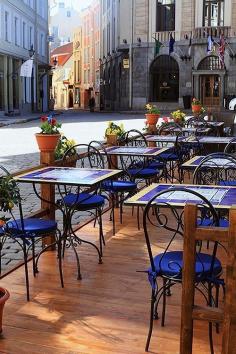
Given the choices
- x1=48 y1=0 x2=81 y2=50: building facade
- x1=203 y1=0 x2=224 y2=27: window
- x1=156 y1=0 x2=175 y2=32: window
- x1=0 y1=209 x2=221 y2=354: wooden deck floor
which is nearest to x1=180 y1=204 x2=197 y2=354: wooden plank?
x1=0 y1=209 x2=221 y2=354: wooden deck floor

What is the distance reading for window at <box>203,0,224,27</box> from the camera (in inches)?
1623

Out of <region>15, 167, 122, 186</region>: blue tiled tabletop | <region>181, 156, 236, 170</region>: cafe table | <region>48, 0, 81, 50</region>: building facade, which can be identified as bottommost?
<region>15, 167, 122, 186</region>: blue tiled tabletop

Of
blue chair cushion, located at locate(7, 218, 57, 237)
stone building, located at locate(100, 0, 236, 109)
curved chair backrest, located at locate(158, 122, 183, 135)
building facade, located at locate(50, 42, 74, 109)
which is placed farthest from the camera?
building facade, located at locate(50, 42, 74, 109)

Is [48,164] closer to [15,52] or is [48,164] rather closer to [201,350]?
[201,350]

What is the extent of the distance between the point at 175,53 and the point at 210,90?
360cm

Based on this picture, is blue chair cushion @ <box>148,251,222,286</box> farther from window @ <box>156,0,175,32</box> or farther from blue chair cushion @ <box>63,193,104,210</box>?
window @ <box>156,0,175,32</box>

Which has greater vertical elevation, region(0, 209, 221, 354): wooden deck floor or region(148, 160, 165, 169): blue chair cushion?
region(148, 160, 165, 169): blue chair cushion

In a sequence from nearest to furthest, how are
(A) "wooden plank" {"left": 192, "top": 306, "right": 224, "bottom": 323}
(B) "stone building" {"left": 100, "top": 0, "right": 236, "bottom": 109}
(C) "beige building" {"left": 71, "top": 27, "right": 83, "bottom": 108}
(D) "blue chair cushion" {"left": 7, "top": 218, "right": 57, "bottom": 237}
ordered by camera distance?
(A) "wooden plank" {"left": 192, "top": 306, "right": 224, "bottom": 323}
(D) "blue chair cushion" {"left": 7, "top": 218, "right": 57, "bottom": 237}
(B) "stone building" {"left": 100, "top": 0, "right": 236, "bottom": 109}
(C) "beige building" {"left": 71, "top": 27, "right": 83, "bottom": 108}

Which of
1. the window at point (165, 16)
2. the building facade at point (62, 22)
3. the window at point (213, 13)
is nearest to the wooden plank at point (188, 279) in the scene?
the window at point (213, 13)

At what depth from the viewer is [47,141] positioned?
7094 mm

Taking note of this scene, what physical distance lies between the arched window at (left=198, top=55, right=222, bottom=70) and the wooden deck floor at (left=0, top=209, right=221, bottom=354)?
37.0 m

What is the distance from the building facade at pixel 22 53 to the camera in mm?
38375

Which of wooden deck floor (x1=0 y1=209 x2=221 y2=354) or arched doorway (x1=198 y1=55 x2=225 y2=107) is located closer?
wooden deck floor (x1=0 y1=209 x2=221 y2=354)

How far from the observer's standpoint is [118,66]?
47.9 meters
